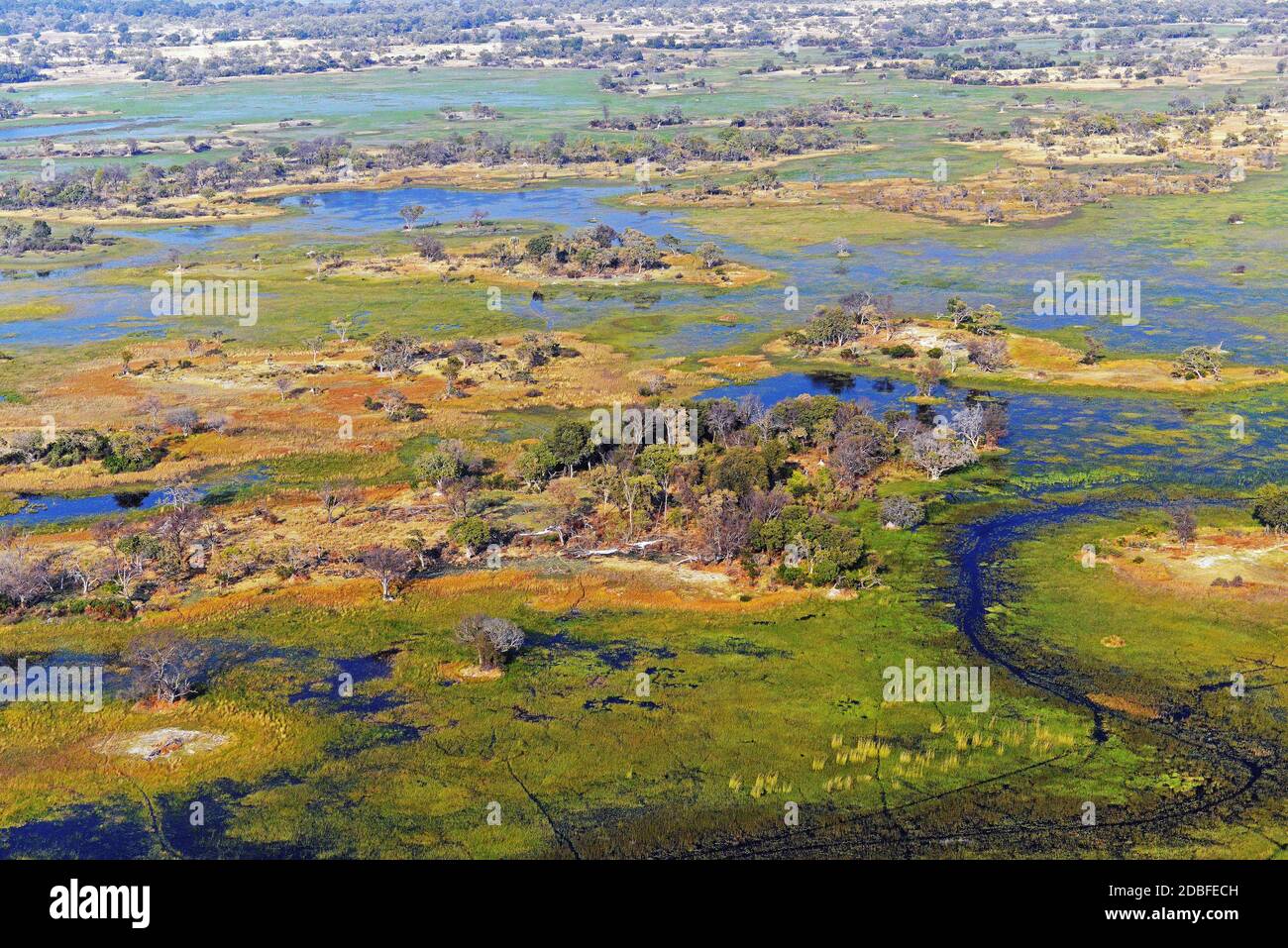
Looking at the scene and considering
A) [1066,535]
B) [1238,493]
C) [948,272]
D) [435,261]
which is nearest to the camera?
[1066,535]

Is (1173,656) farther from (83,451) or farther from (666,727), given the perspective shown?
(83,451)

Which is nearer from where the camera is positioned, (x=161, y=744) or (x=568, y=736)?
(x=568, y=736)

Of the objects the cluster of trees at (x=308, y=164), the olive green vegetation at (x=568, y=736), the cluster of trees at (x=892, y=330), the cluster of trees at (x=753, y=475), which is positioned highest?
the cluster of trees at (x=308, y=164)

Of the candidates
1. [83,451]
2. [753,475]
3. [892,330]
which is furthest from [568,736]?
[892,330]

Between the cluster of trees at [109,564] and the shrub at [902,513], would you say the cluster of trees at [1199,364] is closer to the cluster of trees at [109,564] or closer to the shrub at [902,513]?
the shrub at [902,513]

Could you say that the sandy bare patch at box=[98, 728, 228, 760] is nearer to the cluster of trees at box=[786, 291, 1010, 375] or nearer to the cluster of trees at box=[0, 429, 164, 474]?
the cluster of trees at box=[0, 429, 164, 474]

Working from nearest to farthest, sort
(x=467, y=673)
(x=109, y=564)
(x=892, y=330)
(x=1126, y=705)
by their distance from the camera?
(x=1126, y=705)
(x=467, y=673)
(x=109, y=564)
(x=892, y=330)

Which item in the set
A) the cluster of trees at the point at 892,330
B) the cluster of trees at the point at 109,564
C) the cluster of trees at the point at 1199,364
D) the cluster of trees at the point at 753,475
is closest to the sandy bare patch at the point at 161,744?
the cluster of trees at the point at 109,564

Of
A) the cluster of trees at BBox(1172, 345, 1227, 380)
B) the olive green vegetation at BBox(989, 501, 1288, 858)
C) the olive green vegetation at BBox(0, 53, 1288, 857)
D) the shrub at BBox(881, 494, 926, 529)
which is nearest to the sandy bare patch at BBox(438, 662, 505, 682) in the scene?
the olive green vegetation at BBox(0, 53, 1288, 857)

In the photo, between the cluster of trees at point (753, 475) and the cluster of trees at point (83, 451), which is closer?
the cluster of trees at point (753, 475)

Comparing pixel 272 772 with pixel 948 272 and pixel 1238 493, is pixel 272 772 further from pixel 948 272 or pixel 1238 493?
pixel 948 272

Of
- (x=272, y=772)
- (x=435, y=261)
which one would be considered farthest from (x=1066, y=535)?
(x=435, y=261)
